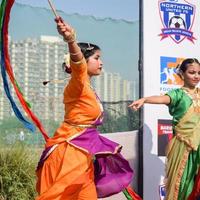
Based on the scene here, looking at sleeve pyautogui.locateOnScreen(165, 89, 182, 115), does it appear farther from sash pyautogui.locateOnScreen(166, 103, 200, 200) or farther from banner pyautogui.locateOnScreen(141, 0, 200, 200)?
banner pyautogui.locateOnScreen(141, 0, 200, 200)

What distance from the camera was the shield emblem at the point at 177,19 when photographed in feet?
18.1

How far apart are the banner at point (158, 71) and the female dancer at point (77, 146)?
168cm

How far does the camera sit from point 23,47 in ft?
16.9

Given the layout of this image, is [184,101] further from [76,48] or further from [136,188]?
[76,48]

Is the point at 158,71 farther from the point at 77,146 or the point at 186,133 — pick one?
the point at 77,146

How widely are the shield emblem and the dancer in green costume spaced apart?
2.84ft

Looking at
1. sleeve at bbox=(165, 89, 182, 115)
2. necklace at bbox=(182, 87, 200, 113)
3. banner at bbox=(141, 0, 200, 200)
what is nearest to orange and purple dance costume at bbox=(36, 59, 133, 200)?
sleeve at bbox=(165, 89, 182, 115)

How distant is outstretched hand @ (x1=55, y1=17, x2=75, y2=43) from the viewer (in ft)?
10.2

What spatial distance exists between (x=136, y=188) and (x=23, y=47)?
1624 mm

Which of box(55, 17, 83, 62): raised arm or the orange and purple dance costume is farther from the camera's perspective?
→ the orange and purple dance costume

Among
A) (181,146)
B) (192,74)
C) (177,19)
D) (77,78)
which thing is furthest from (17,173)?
(177,19)

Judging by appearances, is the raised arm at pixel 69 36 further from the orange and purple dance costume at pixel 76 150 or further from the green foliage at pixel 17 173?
the green foliage at pixel 17 173

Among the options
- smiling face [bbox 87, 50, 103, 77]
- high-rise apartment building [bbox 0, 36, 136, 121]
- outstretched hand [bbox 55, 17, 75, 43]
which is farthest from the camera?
high-rise apartment building [bbox 0, 36, 136, 121]

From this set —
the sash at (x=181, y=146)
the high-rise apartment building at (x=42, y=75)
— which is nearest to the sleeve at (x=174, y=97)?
the sash at (x=181, y=146)
